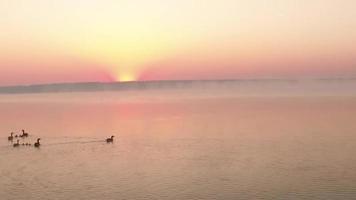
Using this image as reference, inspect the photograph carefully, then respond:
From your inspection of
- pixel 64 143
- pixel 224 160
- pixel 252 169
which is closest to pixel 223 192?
pixel 252 169

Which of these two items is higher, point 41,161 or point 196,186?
point 41,161

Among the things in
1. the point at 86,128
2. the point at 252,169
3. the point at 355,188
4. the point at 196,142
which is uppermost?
the point at 86,128

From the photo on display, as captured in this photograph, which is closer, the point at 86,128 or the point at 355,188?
the point at 355,188

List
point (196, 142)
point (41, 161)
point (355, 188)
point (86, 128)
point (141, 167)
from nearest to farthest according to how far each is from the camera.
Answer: point (355, 188), point (141, 167), point (41, 161), point (196, 142), point (86, 128)

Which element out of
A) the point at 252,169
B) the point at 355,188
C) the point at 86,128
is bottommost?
the point at 355,188

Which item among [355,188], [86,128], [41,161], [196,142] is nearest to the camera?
[355,188]

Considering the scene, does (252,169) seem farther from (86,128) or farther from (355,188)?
(86,128)

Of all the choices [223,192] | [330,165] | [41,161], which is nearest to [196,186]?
[223,192]

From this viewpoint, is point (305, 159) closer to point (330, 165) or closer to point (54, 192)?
point (330, 165)

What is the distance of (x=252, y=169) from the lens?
5231 centimetres

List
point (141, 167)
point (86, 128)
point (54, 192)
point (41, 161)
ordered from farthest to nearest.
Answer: point (86, 128) < point (41, 161) < point (141, 167) < point (54, 192)

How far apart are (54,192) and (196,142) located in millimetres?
35985

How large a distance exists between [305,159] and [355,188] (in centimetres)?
1539

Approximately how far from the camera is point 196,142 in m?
77.4
